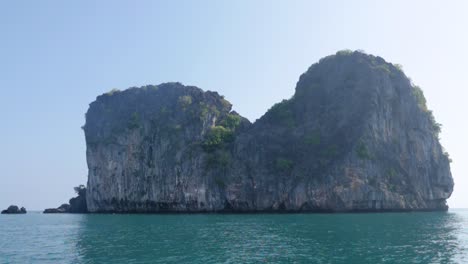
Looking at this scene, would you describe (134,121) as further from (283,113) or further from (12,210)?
(12,210)

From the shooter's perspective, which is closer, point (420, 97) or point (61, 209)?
point (420, 97)

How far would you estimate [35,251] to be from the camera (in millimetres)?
32125

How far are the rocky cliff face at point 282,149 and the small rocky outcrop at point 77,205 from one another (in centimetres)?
1602

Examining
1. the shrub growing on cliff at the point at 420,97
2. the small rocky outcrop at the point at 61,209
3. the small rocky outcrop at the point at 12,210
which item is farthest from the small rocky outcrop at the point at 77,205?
the shrub growing on cliff at the point at 420,97

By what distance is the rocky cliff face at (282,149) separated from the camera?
80.7 m

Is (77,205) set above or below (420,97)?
below

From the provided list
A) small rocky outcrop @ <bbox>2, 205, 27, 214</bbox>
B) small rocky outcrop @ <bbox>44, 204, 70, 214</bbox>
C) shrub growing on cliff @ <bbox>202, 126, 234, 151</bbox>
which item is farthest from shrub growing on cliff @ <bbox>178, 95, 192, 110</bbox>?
small rocky outcrop @ <bbox>2, 205, 27, 214</bbox>

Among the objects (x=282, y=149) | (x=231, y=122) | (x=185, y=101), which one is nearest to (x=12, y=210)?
(x=185, y=101)

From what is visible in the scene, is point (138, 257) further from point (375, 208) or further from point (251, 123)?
point (251, 123)

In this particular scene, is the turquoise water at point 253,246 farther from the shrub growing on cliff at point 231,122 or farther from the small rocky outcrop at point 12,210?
the small rocky outcrop at point 12,210

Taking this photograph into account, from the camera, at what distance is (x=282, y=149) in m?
91.8

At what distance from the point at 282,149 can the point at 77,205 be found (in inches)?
2495

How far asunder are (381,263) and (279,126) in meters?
73.7

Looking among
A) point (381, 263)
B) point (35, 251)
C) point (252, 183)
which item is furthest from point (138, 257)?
point (252, 183)
